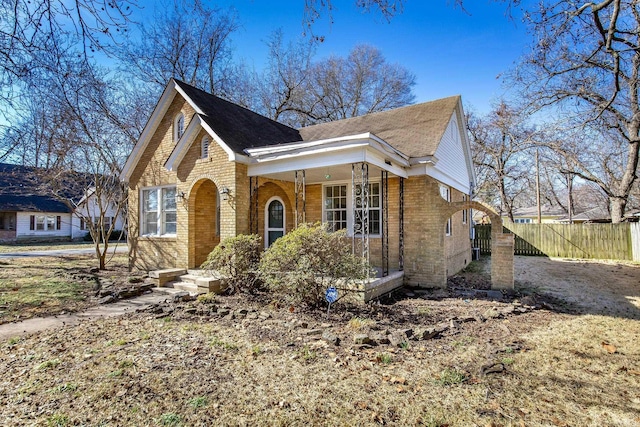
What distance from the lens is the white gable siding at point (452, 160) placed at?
1079cm

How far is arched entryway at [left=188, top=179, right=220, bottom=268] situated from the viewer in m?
10.7

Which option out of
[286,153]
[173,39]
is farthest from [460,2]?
[173,39]

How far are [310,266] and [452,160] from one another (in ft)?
27.7

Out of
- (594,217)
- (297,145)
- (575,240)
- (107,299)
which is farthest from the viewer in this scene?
(594,217)

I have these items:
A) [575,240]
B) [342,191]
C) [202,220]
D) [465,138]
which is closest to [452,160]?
[465,138]

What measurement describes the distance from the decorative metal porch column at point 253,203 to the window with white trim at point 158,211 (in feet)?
10.4

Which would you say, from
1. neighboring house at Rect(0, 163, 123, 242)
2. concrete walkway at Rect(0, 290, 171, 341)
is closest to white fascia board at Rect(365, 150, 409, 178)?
concrete walkway at Rect(0, 290, 171, 341)

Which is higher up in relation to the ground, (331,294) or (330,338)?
(331,294)

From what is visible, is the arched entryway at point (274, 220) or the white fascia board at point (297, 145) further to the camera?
the arched entryway at point (274, 220)

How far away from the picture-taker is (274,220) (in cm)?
1154

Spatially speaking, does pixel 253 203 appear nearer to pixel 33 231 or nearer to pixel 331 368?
pixel 331 368

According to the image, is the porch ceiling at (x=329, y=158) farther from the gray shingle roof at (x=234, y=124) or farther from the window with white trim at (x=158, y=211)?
the window with white trim at (x=158, y=211)

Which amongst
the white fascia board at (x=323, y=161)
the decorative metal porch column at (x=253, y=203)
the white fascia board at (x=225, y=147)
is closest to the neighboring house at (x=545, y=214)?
the white fascia board at (x=323, y=161)

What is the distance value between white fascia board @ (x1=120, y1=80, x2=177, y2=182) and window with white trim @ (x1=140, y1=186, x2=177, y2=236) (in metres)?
1.04
